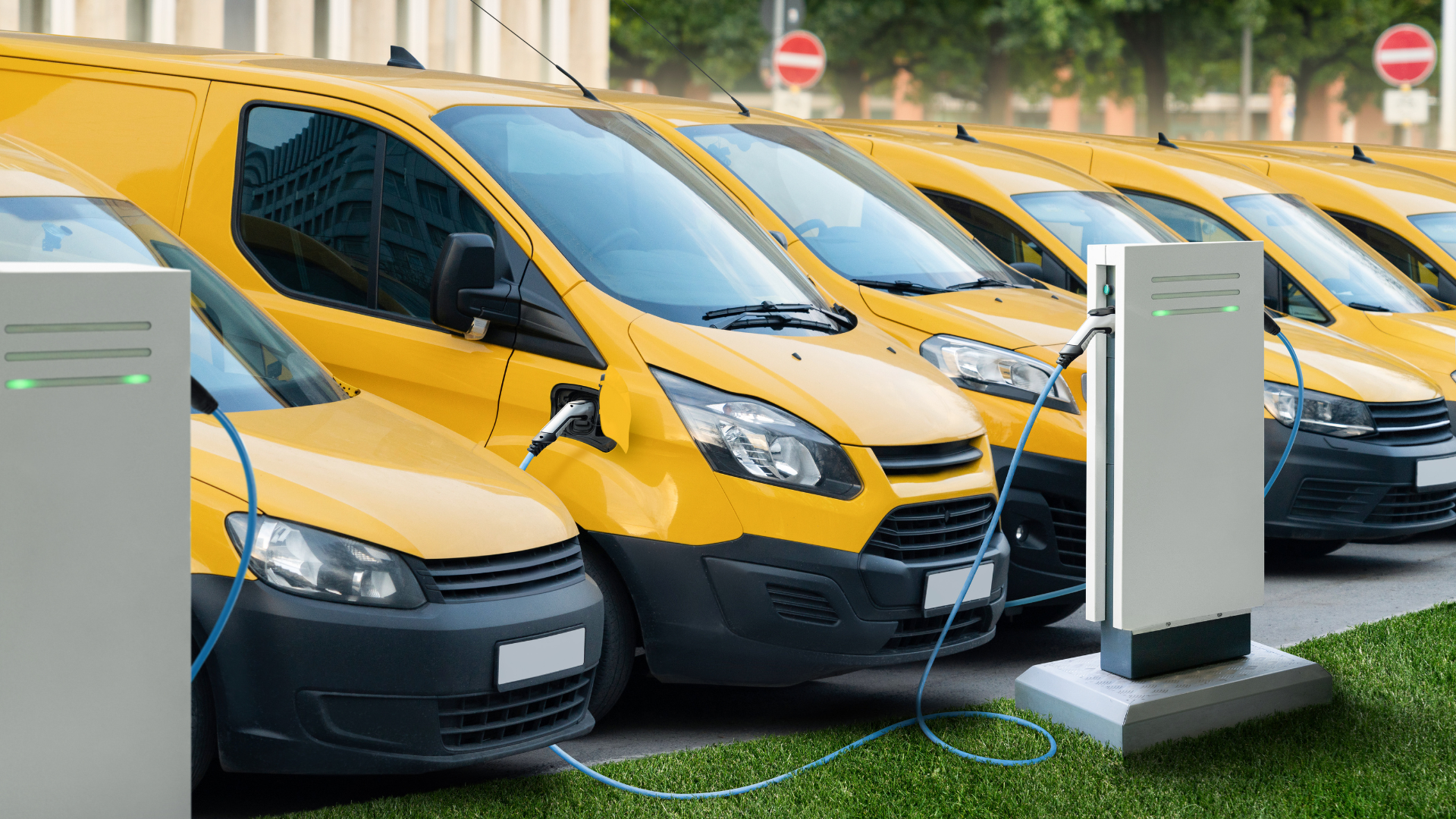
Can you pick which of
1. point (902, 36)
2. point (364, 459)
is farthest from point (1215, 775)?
point (902, 36)

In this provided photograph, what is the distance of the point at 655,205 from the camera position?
5.70m

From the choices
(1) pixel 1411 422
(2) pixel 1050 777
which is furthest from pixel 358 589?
(1) pixel 1411 422

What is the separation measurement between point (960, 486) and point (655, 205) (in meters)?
1.46

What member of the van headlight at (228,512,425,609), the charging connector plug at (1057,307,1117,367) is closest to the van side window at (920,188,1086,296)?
the charging connector plug at (1057,307,1117,367)

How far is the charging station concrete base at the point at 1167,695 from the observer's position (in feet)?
15.5

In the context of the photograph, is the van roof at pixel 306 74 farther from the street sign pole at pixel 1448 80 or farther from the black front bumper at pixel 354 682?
the street sign pole at pixel 1448 80

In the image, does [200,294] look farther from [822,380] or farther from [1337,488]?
[1337,488]

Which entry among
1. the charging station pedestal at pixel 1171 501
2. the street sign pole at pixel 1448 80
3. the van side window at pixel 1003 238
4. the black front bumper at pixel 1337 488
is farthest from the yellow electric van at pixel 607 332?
the street sign pole at pixel 1448 80

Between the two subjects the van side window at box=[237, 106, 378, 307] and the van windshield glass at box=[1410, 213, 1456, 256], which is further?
the van windshield glass at box=[1410, 213, 1456, 256]

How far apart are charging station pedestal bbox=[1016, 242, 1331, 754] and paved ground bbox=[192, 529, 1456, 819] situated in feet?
2.38

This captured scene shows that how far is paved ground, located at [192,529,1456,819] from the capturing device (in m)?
4.46

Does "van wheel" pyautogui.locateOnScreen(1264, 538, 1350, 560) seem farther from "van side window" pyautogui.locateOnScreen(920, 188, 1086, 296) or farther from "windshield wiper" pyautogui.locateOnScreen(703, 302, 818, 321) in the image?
"windshield wiper" pyautogui.locateOnScreen(703, 302, 818, 321)

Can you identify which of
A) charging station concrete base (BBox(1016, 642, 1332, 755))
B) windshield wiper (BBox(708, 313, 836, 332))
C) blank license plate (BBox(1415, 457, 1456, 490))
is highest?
windshield wiper (BBox(708, 313, 836, 332))

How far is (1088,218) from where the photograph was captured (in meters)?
8.42
